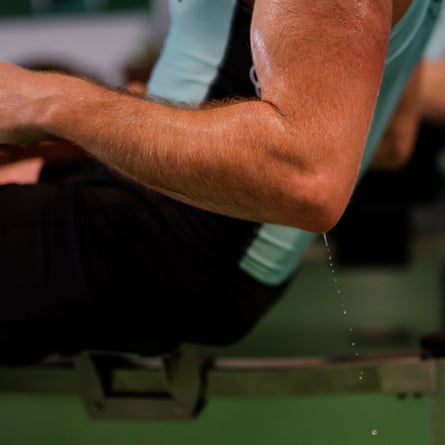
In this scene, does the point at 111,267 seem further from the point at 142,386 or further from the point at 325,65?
the point at 325,65

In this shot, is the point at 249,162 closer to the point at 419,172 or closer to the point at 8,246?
the point at 8,246

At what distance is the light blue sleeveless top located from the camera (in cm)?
93

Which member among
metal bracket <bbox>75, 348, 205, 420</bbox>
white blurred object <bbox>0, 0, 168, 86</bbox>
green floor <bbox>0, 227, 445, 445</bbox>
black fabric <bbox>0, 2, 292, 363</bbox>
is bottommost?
white blurred object <bbox>0, 0, 168, 86</bbox>

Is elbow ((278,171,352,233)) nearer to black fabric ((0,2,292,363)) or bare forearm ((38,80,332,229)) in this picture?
bare forearm ((38,80,332,229))

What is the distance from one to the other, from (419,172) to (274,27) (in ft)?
6.22

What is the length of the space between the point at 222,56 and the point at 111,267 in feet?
1.00

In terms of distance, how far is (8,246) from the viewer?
1017mm

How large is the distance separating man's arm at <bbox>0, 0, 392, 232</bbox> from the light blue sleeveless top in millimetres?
175

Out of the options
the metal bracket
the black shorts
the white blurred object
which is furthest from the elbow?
the white blurred object

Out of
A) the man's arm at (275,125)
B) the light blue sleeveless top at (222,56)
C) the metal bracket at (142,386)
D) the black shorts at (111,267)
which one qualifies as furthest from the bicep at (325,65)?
the metal bracket at (142,386)

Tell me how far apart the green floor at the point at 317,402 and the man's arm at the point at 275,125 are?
585 mm

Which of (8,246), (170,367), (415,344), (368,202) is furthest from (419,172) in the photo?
(8,246)

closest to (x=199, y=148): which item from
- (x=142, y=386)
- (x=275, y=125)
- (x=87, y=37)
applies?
(x=275, y=125)

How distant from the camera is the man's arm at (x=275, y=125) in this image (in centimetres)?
71
